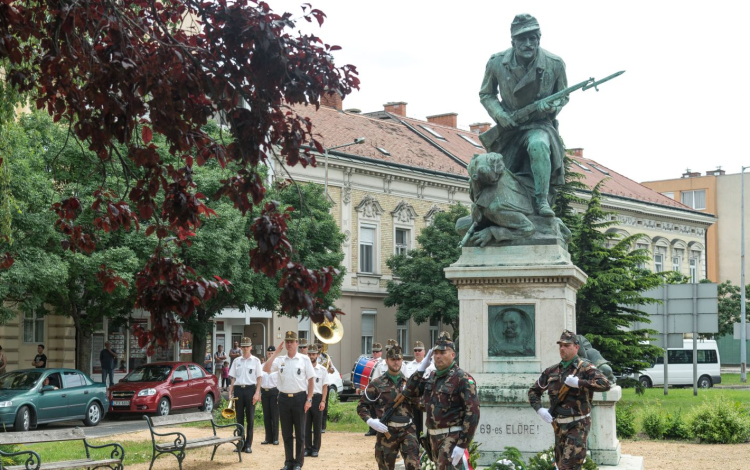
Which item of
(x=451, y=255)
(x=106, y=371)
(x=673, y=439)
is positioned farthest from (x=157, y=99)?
(x=451, y=255)

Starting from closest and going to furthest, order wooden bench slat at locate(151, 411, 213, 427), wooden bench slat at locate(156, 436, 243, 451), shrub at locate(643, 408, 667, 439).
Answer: wooden bench slat at locate(156, 436, 243, 451)
wooden bench slat at locate(151, 411, 213, 427)
shrub at locate(643, 408, 667, 439)

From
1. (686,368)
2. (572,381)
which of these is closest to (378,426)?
(572,381)

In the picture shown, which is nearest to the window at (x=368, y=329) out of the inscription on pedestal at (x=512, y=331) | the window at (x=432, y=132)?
the window at (x=432, y=132)

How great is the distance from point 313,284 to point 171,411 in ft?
76.7

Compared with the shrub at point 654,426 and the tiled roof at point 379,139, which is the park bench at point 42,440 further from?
the tiled roof at point 379,139

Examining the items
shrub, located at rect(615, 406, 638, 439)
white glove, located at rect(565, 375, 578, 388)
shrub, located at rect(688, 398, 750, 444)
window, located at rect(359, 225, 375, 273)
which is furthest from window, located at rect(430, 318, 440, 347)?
white glove, located at rect(565, 375, 578, 388)

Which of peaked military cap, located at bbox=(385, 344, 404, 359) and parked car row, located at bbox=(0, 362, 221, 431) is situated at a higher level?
peaked military cap, located at bbox=(385, 344, 404, 359)

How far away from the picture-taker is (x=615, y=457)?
11531mm

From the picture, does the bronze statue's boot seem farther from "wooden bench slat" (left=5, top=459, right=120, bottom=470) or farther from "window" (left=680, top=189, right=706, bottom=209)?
"window" (left=680, top=189, right=706, bottom=209)

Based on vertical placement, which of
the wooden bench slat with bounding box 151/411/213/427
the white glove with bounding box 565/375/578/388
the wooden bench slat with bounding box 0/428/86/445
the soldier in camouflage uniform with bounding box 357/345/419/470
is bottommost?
the wooden bench slat with bounding box 151/411/213/427

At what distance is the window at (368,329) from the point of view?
48.0 meters

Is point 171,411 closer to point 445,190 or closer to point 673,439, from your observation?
point 673,439

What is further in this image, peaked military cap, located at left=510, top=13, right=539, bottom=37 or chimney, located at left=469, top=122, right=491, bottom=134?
chimney, located at left=469, top=122, right=491, bottom=134

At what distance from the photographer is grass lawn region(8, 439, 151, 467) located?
16.8m
